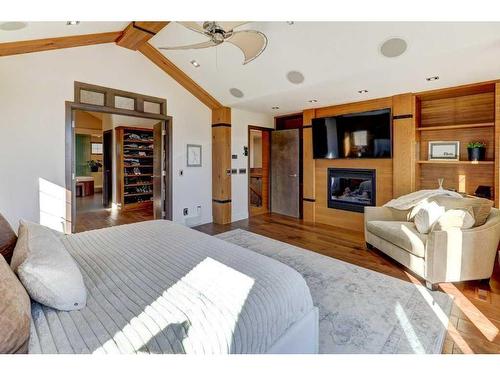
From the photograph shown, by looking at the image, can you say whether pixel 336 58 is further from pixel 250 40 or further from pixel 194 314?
pixel 194 314

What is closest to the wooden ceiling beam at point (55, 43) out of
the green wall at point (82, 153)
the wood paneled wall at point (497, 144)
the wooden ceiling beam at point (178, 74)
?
the wooden ceiling beam at point (178, 74)

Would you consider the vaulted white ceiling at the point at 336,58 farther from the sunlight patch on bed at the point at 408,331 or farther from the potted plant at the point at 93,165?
the potted plant at the point at 93,165

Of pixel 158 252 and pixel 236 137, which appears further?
pixel 236 137

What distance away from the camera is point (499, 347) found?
5.98 feet

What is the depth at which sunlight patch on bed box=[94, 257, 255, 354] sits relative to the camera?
3.36ft

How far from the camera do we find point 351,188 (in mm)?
5137

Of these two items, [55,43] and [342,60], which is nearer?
[342,60]

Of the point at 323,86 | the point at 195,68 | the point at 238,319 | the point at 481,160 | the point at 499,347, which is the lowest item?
the point at 499,347

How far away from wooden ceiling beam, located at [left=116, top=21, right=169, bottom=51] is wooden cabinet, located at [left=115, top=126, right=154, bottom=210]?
3209 mm

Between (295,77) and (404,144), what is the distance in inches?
80.6

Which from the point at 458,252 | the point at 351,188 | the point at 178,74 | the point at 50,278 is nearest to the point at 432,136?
the point at 351,188

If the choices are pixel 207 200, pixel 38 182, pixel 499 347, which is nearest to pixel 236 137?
pixel 207 200
